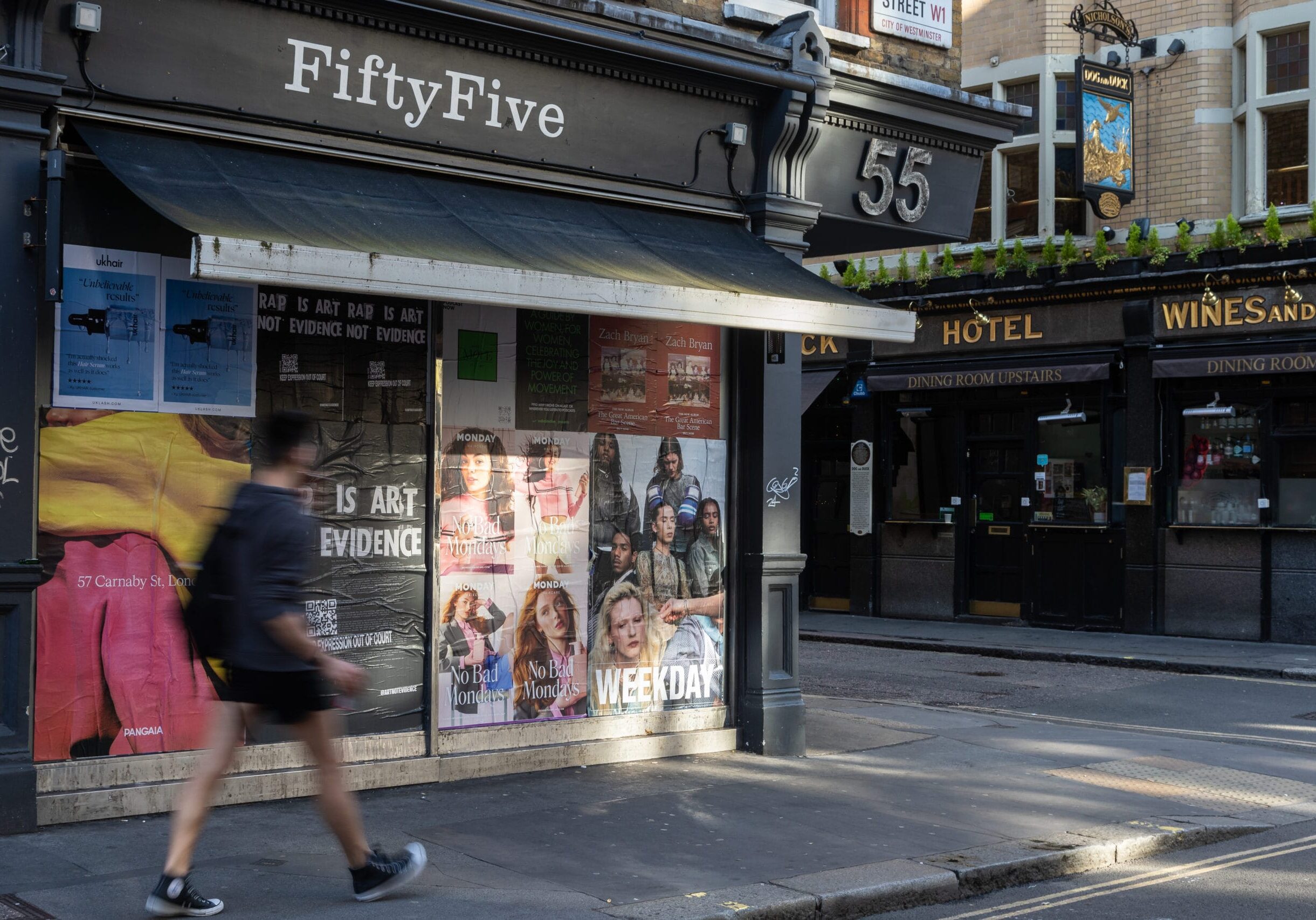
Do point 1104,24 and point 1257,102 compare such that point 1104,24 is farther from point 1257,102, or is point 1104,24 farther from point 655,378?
point 655,378

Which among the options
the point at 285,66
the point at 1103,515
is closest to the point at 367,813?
the point at 285,66

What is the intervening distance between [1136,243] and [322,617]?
13.8 meters

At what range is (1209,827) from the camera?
7.66 m

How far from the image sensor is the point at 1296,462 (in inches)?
682

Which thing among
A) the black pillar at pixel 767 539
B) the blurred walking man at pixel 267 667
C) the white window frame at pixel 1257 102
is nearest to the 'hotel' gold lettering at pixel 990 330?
the white window frame at pixel 1257 102

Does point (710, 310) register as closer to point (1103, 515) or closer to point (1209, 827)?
point (1209, 827)

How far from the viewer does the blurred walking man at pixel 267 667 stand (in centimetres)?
536

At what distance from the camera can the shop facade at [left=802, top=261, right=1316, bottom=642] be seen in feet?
57.0

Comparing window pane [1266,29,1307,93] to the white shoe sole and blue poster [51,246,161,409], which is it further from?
the white shoe sole

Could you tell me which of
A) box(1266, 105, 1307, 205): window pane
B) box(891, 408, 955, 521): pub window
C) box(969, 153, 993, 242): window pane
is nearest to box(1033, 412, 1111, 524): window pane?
box(891, 408, 955, 521): pub window

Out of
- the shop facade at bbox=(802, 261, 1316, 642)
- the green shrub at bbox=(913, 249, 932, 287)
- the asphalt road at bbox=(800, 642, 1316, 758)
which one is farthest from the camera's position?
the green shrub at bbox=(913, 249, 932, 287)

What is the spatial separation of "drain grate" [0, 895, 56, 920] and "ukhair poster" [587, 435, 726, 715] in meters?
4.02

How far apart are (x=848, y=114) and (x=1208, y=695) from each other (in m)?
6.90

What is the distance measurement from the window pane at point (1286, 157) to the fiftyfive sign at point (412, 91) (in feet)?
43.2
